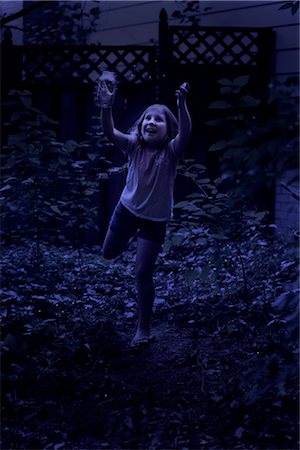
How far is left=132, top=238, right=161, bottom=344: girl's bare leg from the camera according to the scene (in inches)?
195

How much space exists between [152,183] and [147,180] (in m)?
0.04

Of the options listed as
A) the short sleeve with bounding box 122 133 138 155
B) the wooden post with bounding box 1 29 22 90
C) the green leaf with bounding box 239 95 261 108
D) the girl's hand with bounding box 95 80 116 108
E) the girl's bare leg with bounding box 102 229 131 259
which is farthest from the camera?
the wooden post with bounding box 1 29 22 90

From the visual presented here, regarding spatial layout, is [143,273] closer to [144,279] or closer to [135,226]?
[144,279]

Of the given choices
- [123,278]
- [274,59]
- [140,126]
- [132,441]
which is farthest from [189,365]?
[274,59]

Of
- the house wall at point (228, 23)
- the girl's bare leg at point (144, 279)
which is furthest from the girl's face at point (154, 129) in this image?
the house wall at point (228, 23)

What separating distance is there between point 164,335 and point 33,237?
2.23 m

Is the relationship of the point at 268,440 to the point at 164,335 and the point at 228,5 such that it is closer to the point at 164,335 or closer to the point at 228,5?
the point at 164,335

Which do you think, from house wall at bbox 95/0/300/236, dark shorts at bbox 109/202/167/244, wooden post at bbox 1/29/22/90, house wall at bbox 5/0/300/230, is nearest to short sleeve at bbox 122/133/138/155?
dark shorts at bbox 109/202/167/244

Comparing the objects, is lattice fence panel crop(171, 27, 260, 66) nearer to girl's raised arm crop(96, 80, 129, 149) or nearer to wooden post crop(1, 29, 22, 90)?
wooden post crop(1, 29, 22, 90)

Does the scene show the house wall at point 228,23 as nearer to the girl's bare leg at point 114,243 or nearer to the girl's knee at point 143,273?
the girl's bare leg at point 114,243

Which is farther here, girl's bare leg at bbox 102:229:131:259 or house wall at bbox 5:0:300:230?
house wall at bbox 5:0:300:230

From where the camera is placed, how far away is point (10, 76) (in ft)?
32.4

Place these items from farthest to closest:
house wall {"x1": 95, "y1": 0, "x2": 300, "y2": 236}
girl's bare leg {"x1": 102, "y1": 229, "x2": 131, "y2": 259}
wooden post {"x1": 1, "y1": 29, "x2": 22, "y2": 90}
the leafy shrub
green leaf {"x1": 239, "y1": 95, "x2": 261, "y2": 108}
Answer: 1. wooden post {"x1": 1, "y1": 29, "x2": 22, "y2": 90}
2. house wall {"x1": 95, "y1": 0, "x2": 300, "y2": 236}
3. the leafy shrub
4. girl's bare leg {"x1": 102, "y1": 229, "x2": 131, "y2": 259}
5. green leaf {"x1": 239, "y1": 95, "x2": 261, "y2": 108}

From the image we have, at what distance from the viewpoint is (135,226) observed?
5.04 metres
